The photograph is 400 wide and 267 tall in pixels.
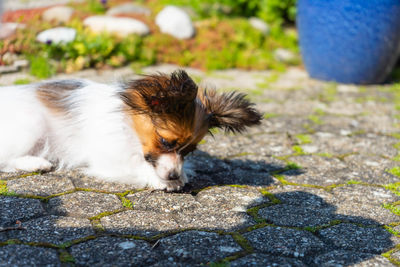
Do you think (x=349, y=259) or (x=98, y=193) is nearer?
(x=349, y=259)

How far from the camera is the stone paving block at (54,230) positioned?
2.94m

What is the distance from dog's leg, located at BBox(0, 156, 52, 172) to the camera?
408cm

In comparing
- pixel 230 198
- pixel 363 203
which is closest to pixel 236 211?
pixel 230 198

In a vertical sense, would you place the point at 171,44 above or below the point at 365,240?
above

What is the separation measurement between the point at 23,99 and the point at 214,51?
19.5 ft

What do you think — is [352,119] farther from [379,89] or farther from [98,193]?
[98,193]

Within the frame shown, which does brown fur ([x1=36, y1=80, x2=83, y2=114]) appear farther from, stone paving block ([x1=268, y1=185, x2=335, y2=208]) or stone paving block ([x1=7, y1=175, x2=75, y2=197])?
stone paving block ([x1=268, y1=185, x2=335, y2=208])

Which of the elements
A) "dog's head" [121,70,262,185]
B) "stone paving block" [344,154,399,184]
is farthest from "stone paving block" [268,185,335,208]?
"dog's head" [121,70,262,185]

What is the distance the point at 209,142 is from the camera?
5461mm

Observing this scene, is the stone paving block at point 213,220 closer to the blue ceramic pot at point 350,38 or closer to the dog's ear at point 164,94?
the dog's ear at point 164,94

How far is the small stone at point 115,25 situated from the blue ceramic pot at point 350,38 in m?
3.18

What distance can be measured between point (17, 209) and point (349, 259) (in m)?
2.29

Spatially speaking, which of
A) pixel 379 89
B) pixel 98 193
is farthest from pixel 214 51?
pixel 98 193

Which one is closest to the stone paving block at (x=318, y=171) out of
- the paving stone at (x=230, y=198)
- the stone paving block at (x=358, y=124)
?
the paving stone at (x=230, y=198)
